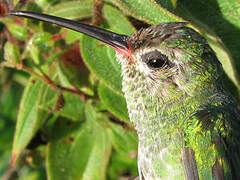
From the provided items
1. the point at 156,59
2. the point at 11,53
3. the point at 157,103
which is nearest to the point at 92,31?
the point at 156,59

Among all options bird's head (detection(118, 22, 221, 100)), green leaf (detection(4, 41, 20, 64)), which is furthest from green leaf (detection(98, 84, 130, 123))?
green leaf (detection(4, 41, 20, 64))

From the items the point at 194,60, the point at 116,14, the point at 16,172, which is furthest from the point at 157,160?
the point at 16,172

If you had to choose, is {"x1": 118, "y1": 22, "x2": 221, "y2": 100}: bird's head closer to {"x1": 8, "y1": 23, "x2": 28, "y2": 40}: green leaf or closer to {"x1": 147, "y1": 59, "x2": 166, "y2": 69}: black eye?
{"x1": 147, "y1": 59, "x2": 166, "y2": 69}: black eye

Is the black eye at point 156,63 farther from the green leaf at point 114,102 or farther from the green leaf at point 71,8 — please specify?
the green leaf at point 71,8

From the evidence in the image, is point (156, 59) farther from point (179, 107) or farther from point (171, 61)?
point (179, 107)

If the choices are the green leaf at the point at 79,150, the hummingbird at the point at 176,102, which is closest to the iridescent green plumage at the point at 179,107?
the hummingbird at the point at 176,102

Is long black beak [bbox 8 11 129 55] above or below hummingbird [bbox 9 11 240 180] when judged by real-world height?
above

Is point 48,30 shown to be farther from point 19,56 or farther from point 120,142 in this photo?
point 120,142

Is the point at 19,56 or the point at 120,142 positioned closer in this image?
the point at 19,56
